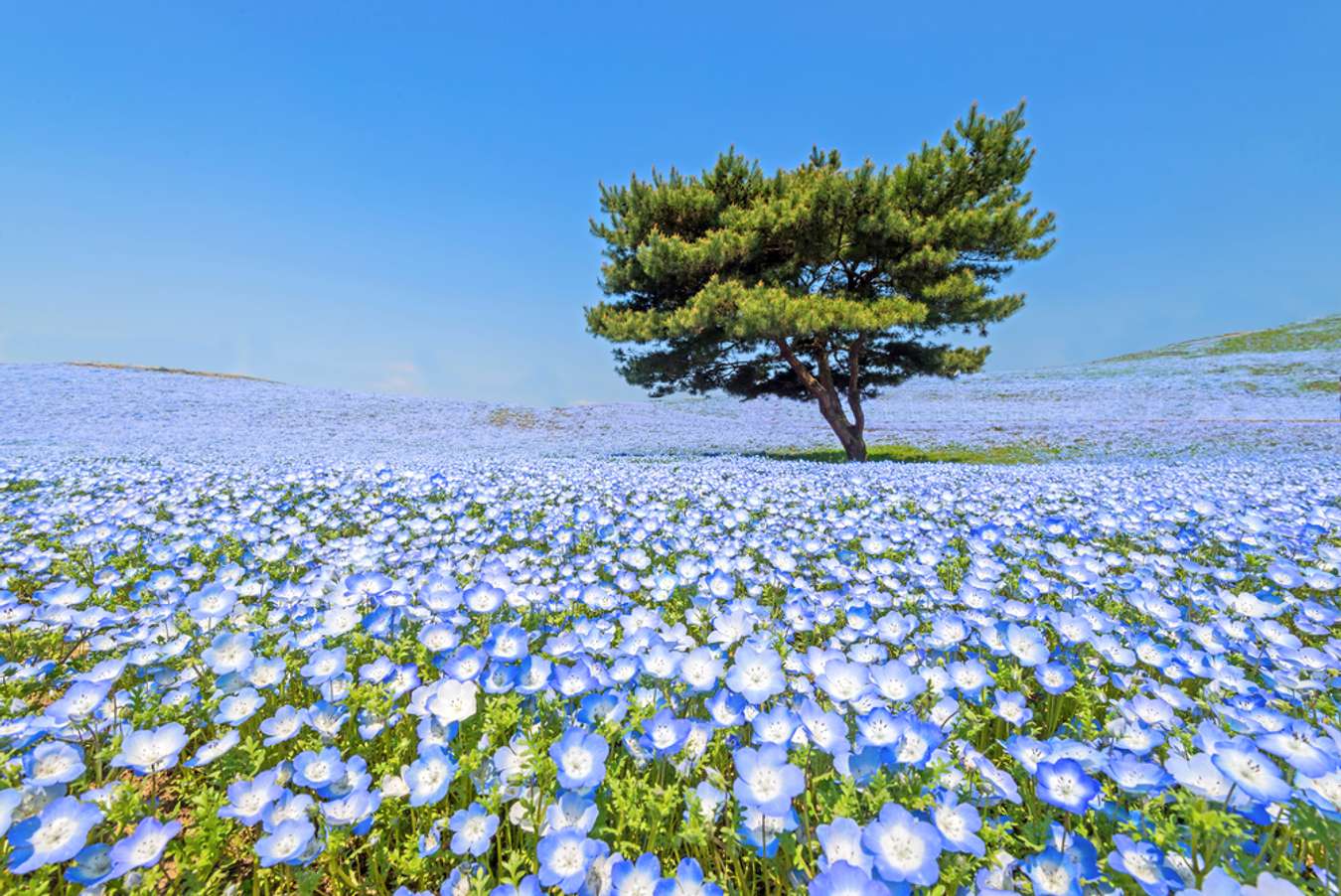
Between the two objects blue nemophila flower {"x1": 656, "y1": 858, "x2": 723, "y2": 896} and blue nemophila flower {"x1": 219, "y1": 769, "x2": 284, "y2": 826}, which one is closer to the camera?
blue nemophila flower {"x1": 656, "y1": 858, "x2": 723, "y2": 896}

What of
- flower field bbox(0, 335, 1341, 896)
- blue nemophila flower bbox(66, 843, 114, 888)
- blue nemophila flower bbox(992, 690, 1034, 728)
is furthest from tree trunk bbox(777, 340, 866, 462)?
blue nemophila flower bbox(66, 843, 114, 888)

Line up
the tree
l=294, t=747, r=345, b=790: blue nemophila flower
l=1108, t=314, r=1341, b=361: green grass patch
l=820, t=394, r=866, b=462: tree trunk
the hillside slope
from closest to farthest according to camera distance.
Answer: l=294, t=747, r=345, b=790: blue nemophila flower, the tree, l=820, t=394, r=866, b=462: tree trunk, the hillside slope, l=1108, t=314, r=1341, b=361: green grass patch

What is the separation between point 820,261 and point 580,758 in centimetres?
1606

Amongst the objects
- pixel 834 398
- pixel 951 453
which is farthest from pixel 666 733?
pixel 951 453

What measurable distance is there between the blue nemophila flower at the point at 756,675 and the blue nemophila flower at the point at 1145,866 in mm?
889

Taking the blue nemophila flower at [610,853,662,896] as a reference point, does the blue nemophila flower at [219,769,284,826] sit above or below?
above

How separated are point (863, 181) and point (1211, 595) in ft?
45.2

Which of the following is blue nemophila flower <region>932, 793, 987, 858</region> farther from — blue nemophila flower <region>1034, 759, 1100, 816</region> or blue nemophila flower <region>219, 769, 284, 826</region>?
blue nemophila flower <region>219, 769, 284, 826</region>

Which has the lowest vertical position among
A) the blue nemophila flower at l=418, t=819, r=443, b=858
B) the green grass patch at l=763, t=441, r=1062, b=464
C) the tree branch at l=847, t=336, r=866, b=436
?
the green grass patch at l=763, t=441, r=1062, b=464

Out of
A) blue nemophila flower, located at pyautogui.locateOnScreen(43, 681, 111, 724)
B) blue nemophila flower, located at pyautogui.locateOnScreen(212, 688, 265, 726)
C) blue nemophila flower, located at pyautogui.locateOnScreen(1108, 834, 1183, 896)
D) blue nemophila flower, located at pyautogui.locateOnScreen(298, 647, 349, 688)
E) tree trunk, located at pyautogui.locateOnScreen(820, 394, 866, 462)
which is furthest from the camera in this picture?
tree trunk, located at pyautogui.locateOnScreen(820, 394, 866, 462)

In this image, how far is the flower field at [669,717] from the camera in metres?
1.42

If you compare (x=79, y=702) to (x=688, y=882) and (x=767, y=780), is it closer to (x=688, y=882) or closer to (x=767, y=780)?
(x=688, y=882)

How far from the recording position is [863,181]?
14648mm

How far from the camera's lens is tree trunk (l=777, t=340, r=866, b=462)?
16.1 metres
